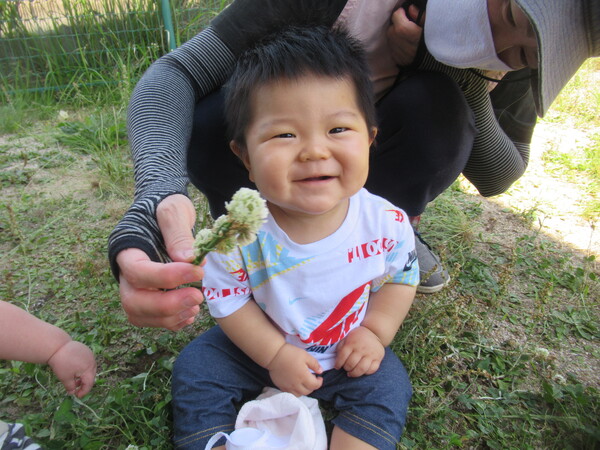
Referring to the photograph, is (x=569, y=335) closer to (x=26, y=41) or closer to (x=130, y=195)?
(x=130, y=195)

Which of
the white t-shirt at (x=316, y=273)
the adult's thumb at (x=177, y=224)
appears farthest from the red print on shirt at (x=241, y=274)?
the adult's thumb at (x=177, y=224)

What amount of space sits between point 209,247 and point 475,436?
0.97 metres

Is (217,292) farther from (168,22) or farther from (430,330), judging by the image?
(168,22)

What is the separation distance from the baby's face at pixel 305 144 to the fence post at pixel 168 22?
3048 millimetres

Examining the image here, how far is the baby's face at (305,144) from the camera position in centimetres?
102

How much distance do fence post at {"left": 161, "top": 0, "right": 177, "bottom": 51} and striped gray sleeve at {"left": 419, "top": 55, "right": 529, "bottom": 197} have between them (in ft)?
9.27

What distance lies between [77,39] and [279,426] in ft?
12.1

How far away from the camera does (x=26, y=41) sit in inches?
144

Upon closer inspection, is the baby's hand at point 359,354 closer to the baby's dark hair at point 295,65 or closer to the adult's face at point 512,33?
the baby's dark hair at point 295,65

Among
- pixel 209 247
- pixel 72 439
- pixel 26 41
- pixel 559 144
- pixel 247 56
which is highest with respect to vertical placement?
pixel 247 56

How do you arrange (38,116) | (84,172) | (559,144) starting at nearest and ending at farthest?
(84,172) < (559,144) < (38,116)

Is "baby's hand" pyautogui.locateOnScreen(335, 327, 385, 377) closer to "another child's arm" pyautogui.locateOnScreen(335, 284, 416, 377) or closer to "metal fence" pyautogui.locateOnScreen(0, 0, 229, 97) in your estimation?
"another child's arm" pyautogui.locateOnScreen(335, 284, 416, 377)

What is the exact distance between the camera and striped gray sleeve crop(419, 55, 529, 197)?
150 cm

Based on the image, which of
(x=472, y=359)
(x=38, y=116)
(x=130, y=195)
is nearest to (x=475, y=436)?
(x=472, y=359)
